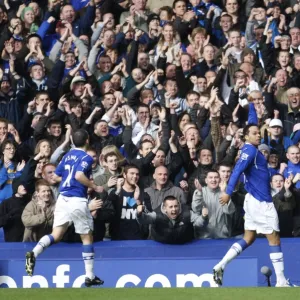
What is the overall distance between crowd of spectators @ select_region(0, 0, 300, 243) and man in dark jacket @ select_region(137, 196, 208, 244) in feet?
0.06

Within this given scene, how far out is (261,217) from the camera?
48.8 feet

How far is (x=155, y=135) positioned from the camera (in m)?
18.3

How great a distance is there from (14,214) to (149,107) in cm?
321

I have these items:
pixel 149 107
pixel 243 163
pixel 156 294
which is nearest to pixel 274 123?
pixel 149 107

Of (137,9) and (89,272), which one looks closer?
(89,272)

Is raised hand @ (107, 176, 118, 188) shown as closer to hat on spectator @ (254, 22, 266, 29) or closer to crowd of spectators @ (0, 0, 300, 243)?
crowd of spectators @ (0, 0, 300, 243)

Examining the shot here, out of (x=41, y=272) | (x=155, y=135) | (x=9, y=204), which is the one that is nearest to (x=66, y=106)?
(x=155, y=135)

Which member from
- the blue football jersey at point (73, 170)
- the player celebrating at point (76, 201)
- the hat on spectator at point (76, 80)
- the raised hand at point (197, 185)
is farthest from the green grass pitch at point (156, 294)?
the hat on spectator at point (76, 80)

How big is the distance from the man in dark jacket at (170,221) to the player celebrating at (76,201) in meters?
1.15

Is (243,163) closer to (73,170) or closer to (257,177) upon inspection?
(257,177)

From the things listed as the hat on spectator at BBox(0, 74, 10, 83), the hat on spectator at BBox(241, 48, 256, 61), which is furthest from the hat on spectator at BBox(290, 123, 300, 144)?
the hat on spectator at BBox(0, 74, 10, 83)

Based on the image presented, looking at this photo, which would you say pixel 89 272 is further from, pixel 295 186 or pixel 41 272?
pixel 295 186

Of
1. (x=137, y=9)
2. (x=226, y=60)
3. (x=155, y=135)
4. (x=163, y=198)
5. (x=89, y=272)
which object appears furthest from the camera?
(x=137, y=9)

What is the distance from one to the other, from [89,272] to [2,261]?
136cm
